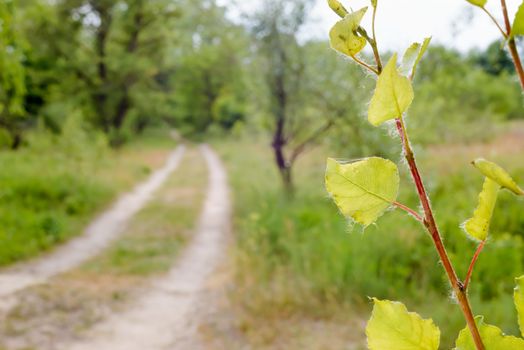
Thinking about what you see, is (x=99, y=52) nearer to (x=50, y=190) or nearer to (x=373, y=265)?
(x=50, y=190)

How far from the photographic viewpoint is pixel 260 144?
85.0ft

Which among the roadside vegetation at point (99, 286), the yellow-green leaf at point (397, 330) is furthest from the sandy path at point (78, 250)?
the yellow-green leaf at point (397, 330)

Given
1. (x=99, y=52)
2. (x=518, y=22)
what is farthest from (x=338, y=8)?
(x=99, y=52)

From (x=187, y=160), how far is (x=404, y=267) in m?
20.0

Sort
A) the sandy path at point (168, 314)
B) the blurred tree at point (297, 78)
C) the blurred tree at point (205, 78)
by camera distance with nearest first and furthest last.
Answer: the sandy path at point (168, 314) < the blurred tree at point (297, 78) < the blurred tree at point (205, 78)

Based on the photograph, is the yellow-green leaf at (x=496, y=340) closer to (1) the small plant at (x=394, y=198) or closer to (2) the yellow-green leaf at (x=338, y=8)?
(1) the small plant at (x=394, y=198)

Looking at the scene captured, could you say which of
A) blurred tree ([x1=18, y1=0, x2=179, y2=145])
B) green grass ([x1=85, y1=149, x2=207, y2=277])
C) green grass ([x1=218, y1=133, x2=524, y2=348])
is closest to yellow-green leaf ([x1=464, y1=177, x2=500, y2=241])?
green grass ([x1=218, y1=133, x2=524, y2=348])

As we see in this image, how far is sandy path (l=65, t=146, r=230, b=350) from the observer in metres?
4.48

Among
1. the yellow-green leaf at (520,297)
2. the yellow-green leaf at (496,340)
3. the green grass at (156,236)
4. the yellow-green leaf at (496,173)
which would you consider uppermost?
the yellow-green leaf at (496,173)

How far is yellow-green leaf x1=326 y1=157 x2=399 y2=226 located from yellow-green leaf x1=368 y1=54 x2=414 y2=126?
4cm

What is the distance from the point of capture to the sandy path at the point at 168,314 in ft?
14.7

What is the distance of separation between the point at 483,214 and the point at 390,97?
137mm

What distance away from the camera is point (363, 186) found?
46 cm

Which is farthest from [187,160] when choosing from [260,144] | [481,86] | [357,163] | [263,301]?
[357,163]
